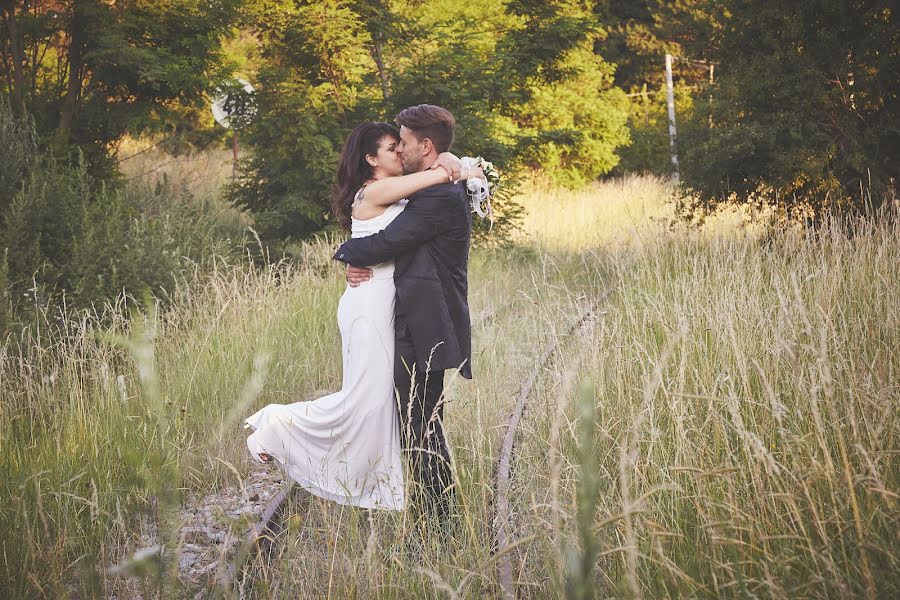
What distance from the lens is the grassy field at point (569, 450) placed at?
102 inches

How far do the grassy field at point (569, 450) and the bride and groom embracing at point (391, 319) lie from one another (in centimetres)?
26

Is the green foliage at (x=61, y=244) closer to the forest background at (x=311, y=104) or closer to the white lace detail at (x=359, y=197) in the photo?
the forest background at (x=311, y=104)

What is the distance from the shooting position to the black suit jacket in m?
4.11

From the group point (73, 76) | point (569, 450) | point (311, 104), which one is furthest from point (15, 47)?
point (569, 450)

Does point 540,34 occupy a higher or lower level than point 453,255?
higher

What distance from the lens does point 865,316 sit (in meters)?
5.49

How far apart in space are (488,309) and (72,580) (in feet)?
19.7

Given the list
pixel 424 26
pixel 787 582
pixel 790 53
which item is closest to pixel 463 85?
pixel 424 26

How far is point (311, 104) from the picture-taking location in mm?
11680

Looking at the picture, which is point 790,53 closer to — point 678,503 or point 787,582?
point 678,503

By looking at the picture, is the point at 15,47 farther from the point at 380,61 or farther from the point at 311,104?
the point at 380,61

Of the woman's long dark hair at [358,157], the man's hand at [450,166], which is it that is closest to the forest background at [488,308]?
the man's hand at [450,166]

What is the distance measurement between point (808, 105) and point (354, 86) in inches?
260

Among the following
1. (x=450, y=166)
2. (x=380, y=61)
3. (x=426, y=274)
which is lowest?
(x=426, y=274)
